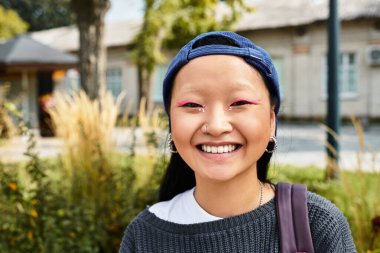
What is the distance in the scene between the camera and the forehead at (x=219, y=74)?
47.5 inches

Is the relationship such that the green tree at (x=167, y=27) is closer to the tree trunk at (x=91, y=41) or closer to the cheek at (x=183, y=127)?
the tree trunk at (x=91, y=41)

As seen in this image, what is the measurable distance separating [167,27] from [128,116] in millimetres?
2681

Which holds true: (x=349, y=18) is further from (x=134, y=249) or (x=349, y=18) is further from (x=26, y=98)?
(x=134, y=249)

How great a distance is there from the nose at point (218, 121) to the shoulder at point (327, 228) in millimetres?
289

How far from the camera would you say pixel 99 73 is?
743 centimetres

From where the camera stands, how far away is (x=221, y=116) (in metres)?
1.19

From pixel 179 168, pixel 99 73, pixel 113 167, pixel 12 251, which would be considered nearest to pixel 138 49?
pixel 99 73

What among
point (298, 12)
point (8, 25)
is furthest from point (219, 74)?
point (8, 25)

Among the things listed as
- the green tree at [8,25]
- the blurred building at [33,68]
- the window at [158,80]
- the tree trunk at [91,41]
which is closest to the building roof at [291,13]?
the window at [158,80]

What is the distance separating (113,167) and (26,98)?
33.6 feet

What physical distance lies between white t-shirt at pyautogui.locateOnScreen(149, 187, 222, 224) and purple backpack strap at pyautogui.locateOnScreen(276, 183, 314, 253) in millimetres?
169

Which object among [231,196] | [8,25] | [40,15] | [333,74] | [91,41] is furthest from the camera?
[40,15]

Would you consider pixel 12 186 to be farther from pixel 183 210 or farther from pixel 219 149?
pixel 219 149

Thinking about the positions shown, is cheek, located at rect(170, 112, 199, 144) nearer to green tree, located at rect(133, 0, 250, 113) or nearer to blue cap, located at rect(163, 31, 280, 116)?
blue cap, located at rect(163, 31, 280, 116)
